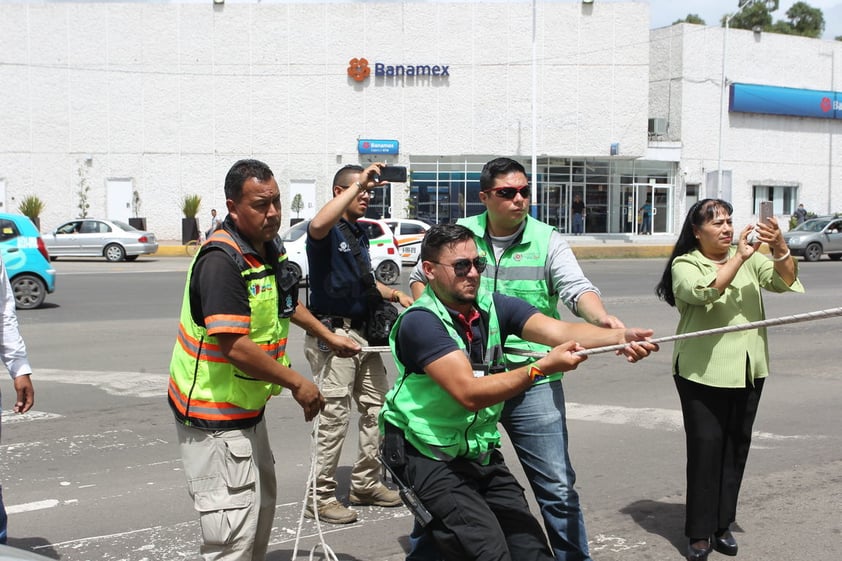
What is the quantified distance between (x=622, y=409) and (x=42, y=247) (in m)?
11.3

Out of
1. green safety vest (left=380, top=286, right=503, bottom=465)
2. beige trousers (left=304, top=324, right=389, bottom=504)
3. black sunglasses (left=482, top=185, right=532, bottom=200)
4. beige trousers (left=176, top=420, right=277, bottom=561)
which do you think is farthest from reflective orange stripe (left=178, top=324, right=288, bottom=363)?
beige trousers (left=304, top=324, right=389, bottom=504)

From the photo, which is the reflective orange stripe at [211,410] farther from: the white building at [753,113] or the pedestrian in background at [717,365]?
the white building at [753,113]

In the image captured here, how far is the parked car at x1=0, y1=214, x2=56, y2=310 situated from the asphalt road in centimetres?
352

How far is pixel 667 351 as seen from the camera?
11.2 metres

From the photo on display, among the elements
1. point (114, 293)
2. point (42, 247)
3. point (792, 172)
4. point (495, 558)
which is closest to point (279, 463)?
point (495, 558)

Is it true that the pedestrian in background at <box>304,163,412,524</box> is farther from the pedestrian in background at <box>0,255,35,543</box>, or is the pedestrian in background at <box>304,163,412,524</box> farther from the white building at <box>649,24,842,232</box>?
the white building at <box>649,24,842,232</box>

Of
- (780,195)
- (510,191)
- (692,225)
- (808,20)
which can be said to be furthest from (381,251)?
(808,20)

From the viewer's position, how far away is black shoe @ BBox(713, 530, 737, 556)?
4.69 metres

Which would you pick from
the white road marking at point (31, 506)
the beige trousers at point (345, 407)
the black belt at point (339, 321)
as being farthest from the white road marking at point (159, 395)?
the black belt at point (339, 321)

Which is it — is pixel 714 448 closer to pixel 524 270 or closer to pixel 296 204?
pixel 524 270

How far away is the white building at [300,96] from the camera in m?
39.7

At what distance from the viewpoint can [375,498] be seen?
18.0 feet

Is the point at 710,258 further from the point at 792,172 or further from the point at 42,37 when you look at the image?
the point at 792,172

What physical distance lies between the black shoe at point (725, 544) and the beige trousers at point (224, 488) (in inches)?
102
